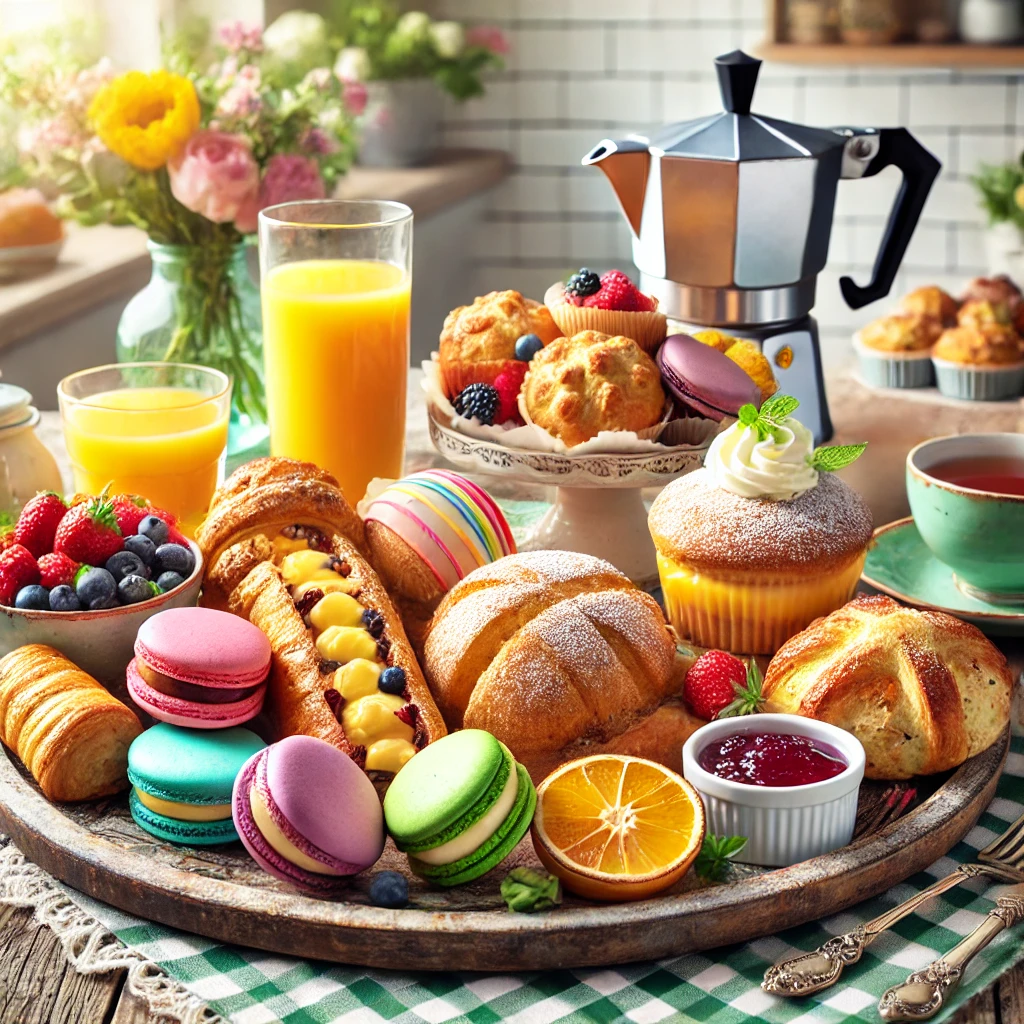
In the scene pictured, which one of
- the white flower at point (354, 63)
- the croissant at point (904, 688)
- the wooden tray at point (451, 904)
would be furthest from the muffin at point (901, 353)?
the white flower at point (354, 63)

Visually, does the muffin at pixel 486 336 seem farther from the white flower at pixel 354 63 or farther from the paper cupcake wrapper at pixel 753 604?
the white flower at pixel 354 63

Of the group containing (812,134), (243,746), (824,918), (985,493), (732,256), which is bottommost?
(824,918)

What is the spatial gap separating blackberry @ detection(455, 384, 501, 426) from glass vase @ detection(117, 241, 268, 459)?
0.51 meters

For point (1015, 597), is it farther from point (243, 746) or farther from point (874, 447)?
point (243, 746)

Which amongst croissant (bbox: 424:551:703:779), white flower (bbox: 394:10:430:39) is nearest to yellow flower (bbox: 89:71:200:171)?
croissant (bbox: 424:551:703:779)

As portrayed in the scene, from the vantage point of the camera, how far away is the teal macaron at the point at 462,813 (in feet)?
3.42

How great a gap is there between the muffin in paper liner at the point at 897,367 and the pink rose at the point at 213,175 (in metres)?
1.24

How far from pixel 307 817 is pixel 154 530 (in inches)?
17.7

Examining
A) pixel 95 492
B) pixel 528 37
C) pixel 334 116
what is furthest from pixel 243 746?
pixel 528 37

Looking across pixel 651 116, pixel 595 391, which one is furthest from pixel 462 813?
pixel 651 116

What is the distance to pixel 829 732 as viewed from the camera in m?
1.17

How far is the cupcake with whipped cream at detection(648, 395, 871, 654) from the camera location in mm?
1401

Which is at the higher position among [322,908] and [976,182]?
[976,182]

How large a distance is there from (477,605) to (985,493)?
1.86 feet
